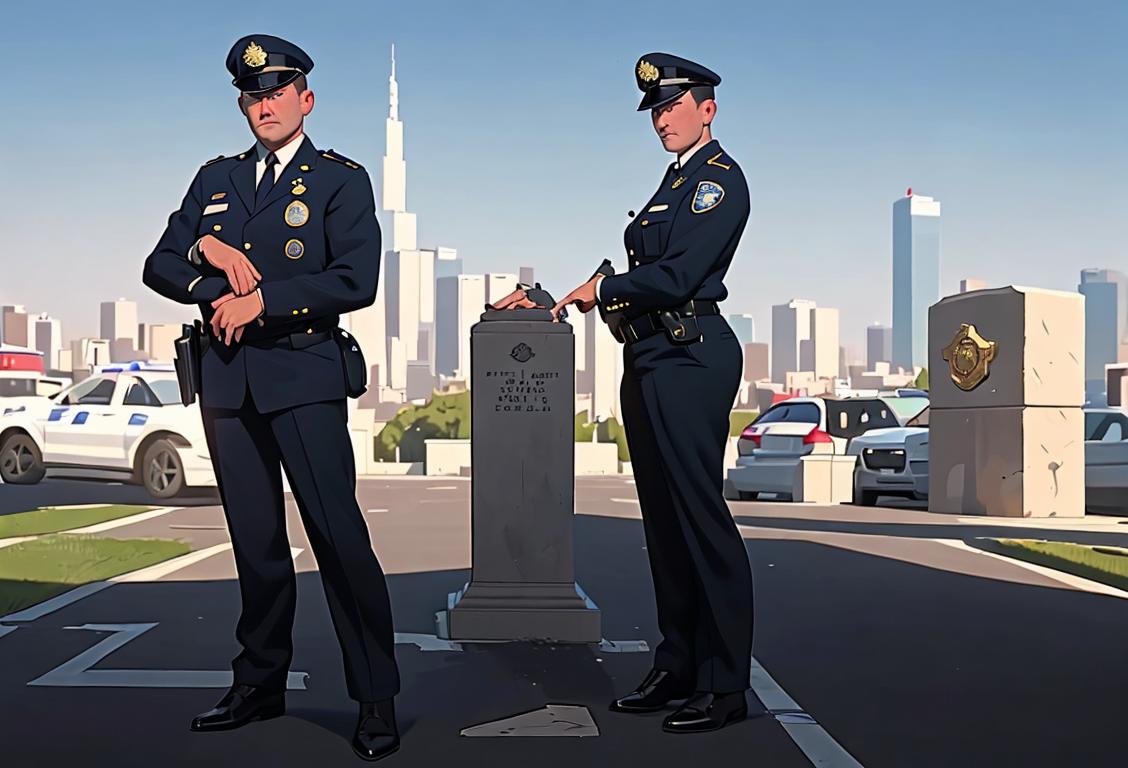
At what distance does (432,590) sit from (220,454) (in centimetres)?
423

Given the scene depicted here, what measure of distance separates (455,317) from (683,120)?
601 feet

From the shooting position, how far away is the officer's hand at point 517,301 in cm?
593

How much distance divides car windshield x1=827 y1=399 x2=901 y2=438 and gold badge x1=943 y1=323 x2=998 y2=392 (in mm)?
4181

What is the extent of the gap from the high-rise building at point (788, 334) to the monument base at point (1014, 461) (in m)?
160

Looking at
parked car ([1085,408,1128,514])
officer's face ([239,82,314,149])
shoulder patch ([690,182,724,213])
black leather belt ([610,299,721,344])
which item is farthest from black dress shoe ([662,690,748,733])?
parked car ([1085,408,1128,514])

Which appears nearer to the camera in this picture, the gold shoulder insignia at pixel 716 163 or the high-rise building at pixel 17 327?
the gold shoulder insignia at pixel 716 163

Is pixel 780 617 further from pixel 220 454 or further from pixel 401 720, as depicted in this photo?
pixel 220 454

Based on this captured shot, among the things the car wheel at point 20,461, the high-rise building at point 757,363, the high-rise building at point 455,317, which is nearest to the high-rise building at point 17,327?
the high-rise building at point 455,317

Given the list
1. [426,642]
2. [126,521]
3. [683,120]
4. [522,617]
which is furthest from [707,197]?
[126,521]

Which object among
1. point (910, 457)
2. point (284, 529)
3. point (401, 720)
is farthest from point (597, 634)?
point (910, 457)

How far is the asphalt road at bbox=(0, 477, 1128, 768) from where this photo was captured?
14.9 feet

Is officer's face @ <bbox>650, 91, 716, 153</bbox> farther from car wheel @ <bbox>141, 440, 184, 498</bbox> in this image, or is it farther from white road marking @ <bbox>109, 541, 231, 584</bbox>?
car wheel @ <bbox>141, 440, 184, 498</bbox>

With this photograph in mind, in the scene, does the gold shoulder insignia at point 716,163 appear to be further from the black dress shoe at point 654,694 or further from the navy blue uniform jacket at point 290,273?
the black dress shoe at point 654,694

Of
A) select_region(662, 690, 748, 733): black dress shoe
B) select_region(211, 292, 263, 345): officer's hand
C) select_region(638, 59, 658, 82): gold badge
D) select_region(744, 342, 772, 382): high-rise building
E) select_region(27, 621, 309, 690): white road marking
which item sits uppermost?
select_region(744, 342, 772, 382): high-rise building
